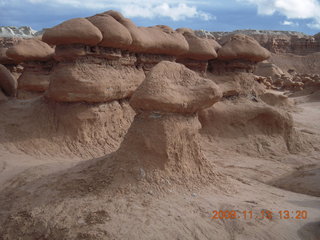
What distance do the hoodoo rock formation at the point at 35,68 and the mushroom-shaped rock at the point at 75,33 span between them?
127 inches

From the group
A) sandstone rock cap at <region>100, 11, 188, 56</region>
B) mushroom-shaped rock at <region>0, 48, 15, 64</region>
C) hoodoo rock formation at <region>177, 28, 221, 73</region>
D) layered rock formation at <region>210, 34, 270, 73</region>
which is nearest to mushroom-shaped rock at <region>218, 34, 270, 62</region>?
layered rock formation at <region>210, 34, 270, 73</region>

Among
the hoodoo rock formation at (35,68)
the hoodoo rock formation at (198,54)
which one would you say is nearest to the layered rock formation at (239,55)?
the hoodoo rock formation at (198,54)

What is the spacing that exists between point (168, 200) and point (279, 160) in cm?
340

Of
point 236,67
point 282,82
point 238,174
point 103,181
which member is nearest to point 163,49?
point 236,67

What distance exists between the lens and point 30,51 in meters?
7.47

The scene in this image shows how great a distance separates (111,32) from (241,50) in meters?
2.90

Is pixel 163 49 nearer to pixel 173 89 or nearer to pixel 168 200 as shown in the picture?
pixel 173 89

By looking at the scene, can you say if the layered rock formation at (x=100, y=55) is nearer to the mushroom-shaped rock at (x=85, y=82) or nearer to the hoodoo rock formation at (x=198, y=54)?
the mushroom-shaped rock at (x=85, y=82)

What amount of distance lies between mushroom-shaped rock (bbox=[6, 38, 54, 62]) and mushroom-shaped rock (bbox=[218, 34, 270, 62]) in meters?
4.18

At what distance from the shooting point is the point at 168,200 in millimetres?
2787

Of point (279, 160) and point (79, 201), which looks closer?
point (79, 201)
